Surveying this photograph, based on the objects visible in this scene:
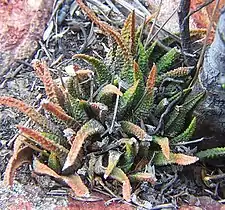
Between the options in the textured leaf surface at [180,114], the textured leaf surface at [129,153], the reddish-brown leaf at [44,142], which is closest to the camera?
the reddish-brown leaf at [44,142]

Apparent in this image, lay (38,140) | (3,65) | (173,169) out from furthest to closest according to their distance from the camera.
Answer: (3,65) → (173,169) → (38,140)

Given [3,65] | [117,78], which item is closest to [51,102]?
[117,78]

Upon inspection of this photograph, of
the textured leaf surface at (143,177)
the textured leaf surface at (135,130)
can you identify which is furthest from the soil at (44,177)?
the textured leaf surface at (135,130)

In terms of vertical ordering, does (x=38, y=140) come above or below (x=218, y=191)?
above

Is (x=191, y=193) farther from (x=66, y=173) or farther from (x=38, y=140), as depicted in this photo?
(x=38, y=140)

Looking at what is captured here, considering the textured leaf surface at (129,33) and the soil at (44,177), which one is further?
the textured leaf surface at (129,33)

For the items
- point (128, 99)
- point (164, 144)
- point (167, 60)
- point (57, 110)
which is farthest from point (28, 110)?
point (167, 60)

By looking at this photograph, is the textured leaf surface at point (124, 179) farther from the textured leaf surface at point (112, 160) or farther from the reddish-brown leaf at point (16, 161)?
the reddish-brown leaf at point (16, 161)
